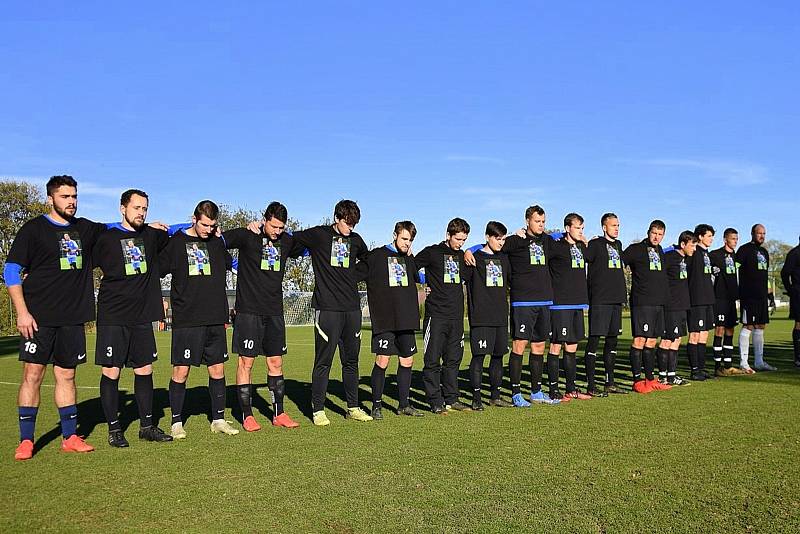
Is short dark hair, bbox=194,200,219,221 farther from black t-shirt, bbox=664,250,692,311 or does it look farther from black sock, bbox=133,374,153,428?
black t-shirt, bbox=664,250,692,311

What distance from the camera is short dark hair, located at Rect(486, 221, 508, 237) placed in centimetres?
862

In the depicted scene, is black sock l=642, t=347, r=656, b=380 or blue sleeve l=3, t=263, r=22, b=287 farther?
black sock l=642, t=347, r=656, b=380

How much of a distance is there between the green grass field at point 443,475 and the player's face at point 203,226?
204cm

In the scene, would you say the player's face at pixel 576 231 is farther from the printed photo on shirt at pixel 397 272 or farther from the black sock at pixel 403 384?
the black sock at pixel 403 384

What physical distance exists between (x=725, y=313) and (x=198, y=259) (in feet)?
30.6

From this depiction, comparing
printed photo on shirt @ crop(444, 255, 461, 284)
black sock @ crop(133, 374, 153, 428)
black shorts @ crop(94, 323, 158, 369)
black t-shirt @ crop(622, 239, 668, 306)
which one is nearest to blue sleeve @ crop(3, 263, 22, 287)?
black shorts @ crop(94, 323, 158, 369)

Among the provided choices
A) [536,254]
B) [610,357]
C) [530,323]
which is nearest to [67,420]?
[530,323]

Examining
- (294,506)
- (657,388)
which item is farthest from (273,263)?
(657,388)

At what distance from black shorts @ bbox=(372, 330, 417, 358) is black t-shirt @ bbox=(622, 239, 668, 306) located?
146 inches

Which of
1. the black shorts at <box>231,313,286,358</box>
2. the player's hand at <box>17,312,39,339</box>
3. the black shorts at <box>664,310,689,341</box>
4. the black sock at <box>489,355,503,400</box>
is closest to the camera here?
the player's hand at <box>17,312,39,339</box>

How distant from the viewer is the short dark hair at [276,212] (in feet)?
24.8

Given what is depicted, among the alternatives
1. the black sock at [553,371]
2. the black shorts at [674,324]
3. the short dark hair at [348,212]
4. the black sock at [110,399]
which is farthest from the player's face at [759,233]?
the black sock at [110,399]

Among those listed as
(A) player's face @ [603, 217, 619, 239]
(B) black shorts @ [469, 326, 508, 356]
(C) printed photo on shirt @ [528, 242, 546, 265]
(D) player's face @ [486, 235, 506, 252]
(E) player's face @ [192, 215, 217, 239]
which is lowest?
(B) black shorts @ [469, 326, 508, 356]

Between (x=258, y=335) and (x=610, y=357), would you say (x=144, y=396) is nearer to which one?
(x=258, y=335)
